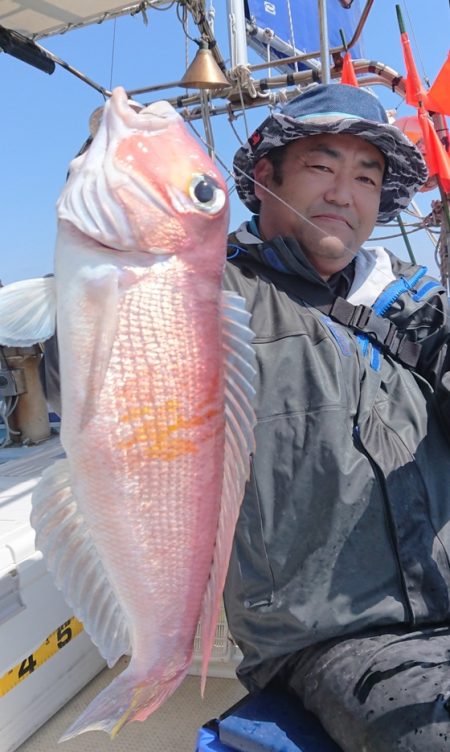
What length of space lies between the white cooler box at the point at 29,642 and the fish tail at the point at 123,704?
1083 mm

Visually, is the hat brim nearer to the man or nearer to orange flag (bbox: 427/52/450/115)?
the man

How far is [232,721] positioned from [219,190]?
1.42m

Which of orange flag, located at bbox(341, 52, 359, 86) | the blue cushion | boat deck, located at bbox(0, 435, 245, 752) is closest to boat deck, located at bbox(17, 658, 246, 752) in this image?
boat deck, located at bbox(0, 435, 245, 752)

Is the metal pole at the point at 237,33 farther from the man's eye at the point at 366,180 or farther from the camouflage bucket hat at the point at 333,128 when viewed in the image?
the man's eye at the point at 366,180

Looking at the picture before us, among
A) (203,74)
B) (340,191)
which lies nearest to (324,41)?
(203,74)

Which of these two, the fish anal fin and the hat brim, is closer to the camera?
the fish anal fin

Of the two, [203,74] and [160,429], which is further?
[203,74]

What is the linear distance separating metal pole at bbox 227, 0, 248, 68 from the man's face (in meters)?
4.27

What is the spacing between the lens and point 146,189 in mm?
1143

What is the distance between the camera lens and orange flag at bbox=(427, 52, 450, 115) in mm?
3854

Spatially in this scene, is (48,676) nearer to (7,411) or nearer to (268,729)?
(268,729)

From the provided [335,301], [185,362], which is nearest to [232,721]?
Result: [185,362]

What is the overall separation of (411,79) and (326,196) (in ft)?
10.2

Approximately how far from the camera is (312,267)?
2004mm
